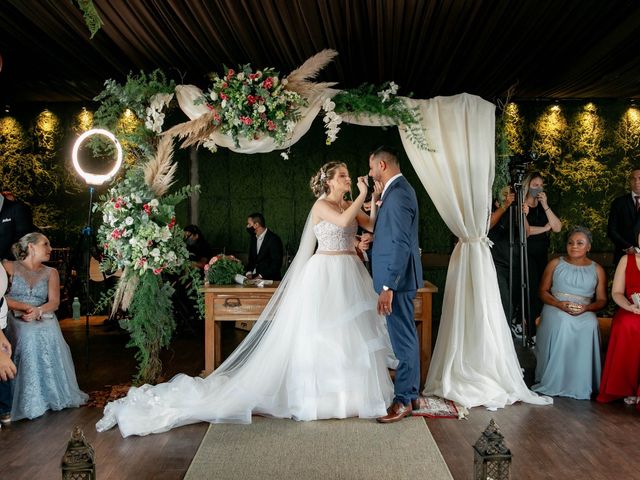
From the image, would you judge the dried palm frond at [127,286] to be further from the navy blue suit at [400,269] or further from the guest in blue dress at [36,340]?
the navy blue suit at [400,269]

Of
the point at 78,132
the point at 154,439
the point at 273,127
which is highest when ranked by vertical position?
the point at 78,132

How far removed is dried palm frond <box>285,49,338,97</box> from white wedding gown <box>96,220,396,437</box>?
1.22 m

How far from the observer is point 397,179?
184 inches

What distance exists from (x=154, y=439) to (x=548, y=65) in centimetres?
559

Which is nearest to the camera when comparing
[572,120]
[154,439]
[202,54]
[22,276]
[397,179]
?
[154,439]

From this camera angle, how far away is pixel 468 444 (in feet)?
13.6

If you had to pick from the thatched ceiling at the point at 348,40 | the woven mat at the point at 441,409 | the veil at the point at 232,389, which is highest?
the thatched ceiling at the point at 348,40

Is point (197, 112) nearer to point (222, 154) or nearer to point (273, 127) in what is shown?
point (273, 127)

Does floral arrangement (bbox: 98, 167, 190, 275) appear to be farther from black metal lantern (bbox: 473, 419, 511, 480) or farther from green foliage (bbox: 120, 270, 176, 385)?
black metal lantern (bbox: 473, 419, 511, 480)

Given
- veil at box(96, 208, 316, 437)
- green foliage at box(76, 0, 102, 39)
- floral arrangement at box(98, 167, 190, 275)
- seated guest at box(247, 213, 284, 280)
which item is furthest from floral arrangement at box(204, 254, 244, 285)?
green foliage at box(76, 0, 102, 39)

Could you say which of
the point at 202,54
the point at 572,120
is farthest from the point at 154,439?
the point at 572,120

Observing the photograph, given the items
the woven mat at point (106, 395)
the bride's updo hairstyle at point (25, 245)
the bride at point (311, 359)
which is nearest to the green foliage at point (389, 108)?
the bride at point (311, 359)

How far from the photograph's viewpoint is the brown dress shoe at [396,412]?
14.9ft

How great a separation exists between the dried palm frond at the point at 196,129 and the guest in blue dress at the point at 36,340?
1.38 metres
